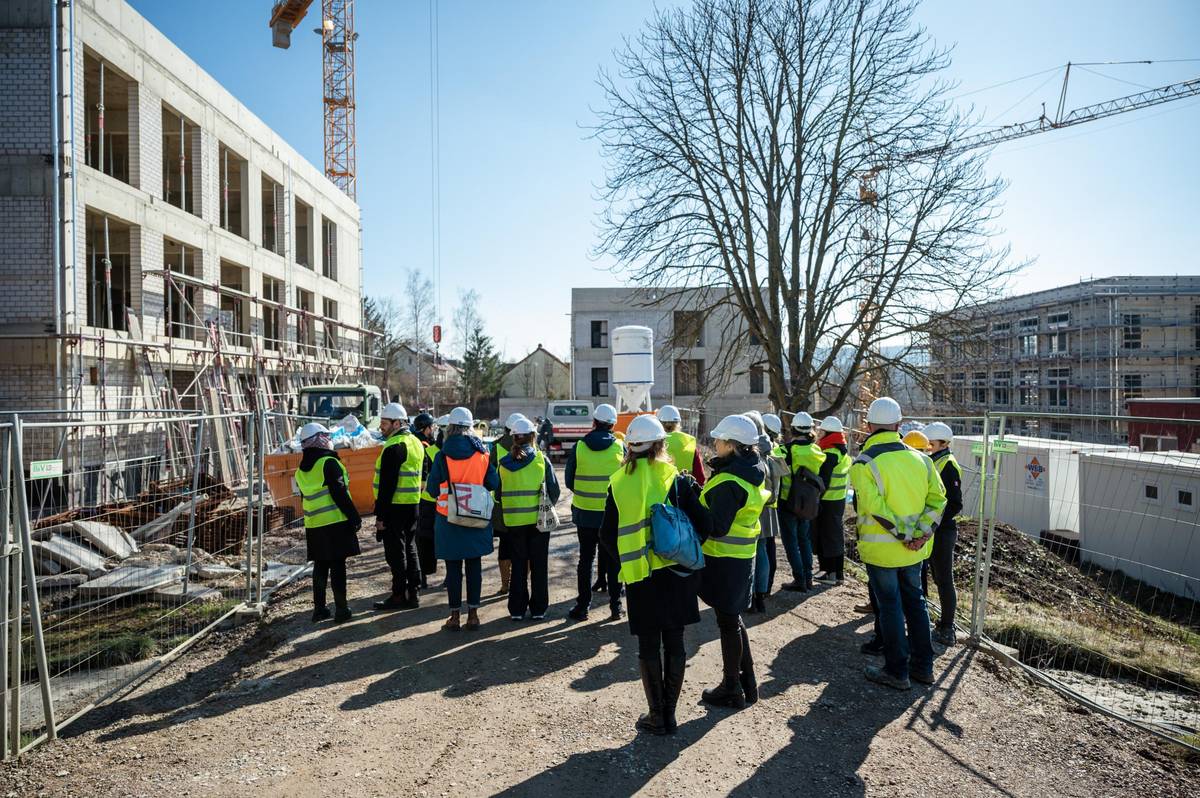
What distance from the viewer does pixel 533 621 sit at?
6598 millimetres

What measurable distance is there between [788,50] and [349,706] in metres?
15.1

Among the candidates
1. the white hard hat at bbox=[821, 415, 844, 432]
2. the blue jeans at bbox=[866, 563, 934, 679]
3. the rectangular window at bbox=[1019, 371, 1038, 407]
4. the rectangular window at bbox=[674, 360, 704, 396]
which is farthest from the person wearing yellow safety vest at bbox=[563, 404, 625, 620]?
the rectangular window at bbox=[1019, 371, 1038, 407]

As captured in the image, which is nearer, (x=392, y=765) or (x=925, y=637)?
(x=392, y=765)

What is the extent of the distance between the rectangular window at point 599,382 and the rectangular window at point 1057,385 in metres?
29.2

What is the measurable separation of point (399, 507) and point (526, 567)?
1454 mm

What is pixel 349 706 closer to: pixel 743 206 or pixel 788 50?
pixel 743 206

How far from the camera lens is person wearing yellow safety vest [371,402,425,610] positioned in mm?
6891

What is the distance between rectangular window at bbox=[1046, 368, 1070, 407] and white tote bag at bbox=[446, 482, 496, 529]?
49988mm

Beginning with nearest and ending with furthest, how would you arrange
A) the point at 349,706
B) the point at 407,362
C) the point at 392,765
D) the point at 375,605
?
the point at 392,765, the point at 349,706, the point at 375,605, the point at 407,362

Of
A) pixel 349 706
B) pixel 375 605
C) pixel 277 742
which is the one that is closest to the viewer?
pixel 277 742

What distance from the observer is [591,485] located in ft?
21.6

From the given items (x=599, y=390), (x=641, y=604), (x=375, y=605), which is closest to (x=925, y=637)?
(x=641, y=604)

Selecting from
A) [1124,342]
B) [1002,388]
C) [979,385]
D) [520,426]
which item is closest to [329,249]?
[979,385]

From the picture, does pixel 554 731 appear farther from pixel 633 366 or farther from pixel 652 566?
pixel 633 366
